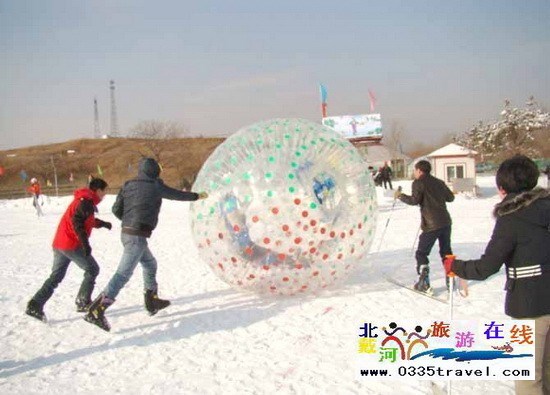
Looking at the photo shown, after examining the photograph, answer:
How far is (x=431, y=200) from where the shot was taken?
5.62 metres

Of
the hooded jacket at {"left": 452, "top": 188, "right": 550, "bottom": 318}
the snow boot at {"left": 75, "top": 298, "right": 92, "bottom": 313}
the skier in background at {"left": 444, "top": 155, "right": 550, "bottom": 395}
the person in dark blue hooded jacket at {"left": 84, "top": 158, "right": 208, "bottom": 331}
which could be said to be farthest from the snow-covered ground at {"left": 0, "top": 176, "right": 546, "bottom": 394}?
the hooded jacket at {"left": 452, "top": 188, "right": 550, "bottom": 318}

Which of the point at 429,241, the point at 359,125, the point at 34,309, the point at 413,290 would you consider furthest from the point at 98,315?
the point at 359,125

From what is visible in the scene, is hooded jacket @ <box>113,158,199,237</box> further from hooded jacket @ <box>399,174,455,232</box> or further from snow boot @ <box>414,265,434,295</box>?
snow boot @ <box>414,265,434,295</box>

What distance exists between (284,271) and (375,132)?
29463mm

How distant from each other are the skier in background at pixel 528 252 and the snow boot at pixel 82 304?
4195mm

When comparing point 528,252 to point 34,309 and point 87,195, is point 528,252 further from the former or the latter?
point 34,309

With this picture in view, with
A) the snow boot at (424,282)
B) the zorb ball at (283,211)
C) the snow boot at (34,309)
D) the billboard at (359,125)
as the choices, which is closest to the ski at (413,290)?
the snow boot at (424,282)

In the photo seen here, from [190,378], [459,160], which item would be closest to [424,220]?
[190,378]

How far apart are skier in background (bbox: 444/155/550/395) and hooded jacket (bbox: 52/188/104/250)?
12.4 feet

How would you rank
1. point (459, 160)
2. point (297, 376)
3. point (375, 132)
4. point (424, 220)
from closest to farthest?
point (297, 376), point (424, 220), point (459, 160), point (375, 132)

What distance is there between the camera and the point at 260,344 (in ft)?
13.8

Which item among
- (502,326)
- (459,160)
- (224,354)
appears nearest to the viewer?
(502,326)

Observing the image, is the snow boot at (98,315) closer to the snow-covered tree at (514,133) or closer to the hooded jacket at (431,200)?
the hooded jacket at (431,200)

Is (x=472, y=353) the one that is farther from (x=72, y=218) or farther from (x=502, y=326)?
(x=72, y=218)
